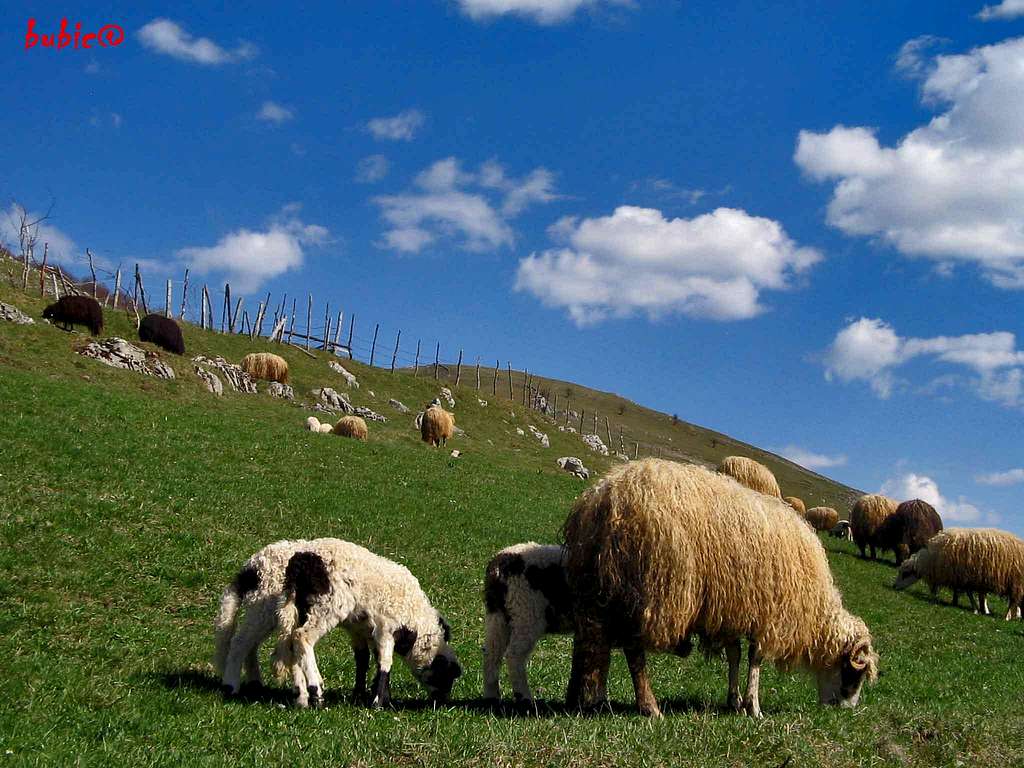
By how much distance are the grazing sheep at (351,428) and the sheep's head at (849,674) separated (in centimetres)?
3122

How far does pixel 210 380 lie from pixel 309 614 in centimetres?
3272

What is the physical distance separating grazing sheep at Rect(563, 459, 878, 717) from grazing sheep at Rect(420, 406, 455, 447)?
35.2 metres

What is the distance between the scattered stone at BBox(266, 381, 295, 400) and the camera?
45875mm

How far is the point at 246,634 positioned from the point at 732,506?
6094 mm

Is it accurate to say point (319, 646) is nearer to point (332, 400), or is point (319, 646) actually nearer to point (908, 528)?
point (908, 528)

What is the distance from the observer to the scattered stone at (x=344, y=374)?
5629cm

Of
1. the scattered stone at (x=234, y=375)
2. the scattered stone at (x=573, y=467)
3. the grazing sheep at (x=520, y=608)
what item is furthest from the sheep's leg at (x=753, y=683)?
the scattered stone at (x=573, y=467)

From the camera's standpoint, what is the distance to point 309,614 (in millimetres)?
9109

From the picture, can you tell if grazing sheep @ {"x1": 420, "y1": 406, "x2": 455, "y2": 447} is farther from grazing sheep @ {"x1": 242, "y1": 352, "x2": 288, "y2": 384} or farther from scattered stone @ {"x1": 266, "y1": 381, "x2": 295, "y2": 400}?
grazing sheep @ {"x1": 242, "y1": 352, "x2": 288, "y2": 384}

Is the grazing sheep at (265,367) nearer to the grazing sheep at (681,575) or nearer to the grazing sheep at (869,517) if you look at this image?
the grazing sheep at (869,517)

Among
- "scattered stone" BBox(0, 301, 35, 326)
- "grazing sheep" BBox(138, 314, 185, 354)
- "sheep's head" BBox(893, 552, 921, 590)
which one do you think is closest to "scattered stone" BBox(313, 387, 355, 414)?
"grazing sheep" BBox(138, 314, 185, 354)

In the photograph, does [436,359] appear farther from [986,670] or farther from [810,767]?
[810,767]

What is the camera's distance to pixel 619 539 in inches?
365

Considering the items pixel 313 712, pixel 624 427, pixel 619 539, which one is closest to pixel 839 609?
pixel 619 539
